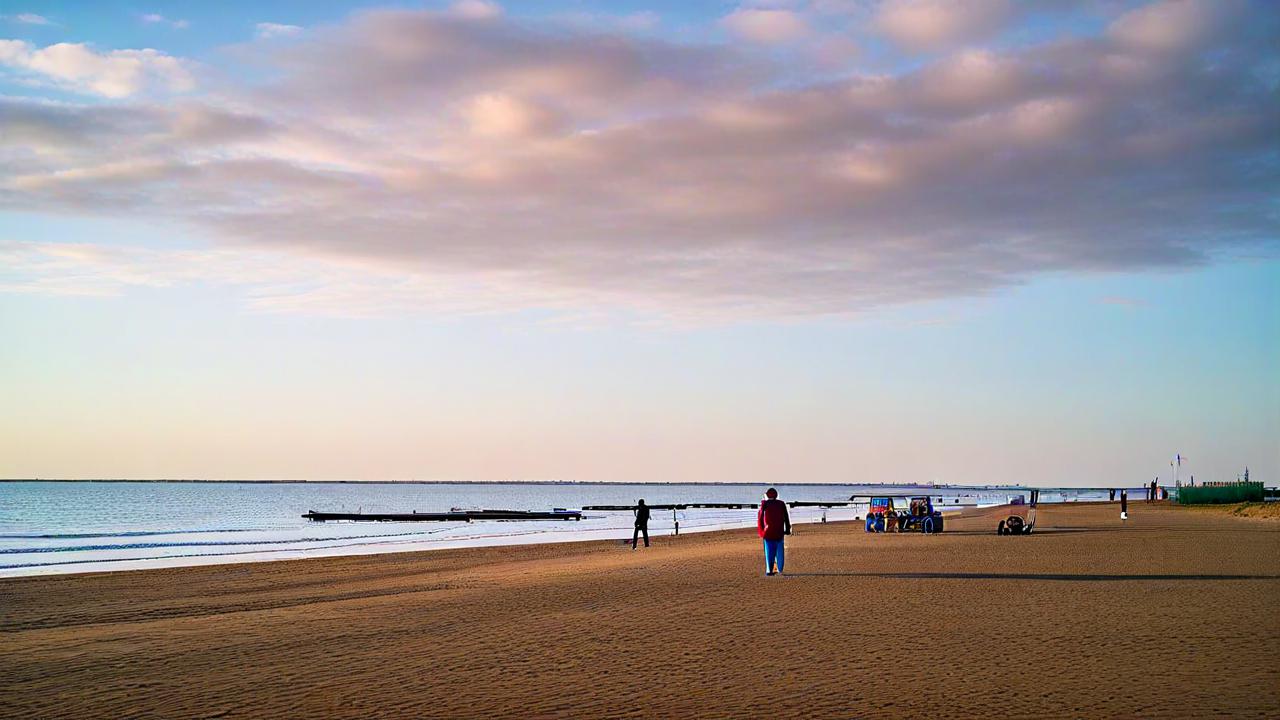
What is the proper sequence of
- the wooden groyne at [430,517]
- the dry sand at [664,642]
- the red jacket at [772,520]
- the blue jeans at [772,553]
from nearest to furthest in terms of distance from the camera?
the dry sand at [664,642] → the red jacket at [772,520] → the blue jeans at [772,553] → the wooden groyne at [430,517]

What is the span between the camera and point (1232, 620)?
15.1 metres

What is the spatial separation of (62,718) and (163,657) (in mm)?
3615

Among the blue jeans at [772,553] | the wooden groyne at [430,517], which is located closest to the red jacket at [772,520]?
the blue jeans at [772,553]

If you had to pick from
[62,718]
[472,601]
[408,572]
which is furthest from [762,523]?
[62,718]

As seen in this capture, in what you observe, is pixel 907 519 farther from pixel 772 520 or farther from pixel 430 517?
Answer: pixel 430 517

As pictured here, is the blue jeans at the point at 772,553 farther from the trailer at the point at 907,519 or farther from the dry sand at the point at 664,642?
the trailer at the point at 907,519

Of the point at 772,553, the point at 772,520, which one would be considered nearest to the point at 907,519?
the point at 772,553

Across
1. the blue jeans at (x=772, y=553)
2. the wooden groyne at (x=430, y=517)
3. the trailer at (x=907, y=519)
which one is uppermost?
the blue jeans at (x=772, y=553)

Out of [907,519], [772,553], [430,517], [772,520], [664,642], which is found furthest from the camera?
[430,517]

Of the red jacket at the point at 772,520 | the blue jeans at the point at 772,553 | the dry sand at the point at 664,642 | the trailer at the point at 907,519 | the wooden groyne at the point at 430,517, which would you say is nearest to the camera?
the dry sand at the point at 664,642

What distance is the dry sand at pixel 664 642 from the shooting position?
9.85 metres

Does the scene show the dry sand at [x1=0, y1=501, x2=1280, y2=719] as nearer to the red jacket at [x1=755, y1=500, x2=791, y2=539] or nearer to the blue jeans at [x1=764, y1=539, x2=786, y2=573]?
the blue jeans at [x1=764, y1=539, x2=786, y2=573]

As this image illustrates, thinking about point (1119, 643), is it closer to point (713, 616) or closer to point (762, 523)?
point (713, 616)

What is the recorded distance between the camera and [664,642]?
13.5 meters
